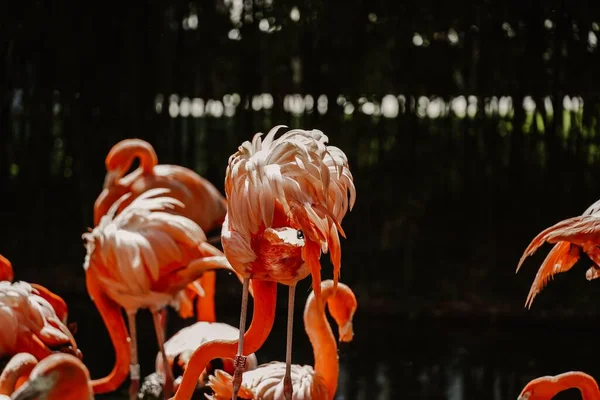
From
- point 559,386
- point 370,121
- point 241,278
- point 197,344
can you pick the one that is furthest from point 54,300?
point 370,121

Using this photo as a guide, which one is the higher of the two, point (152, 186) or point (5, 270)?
point (152, 186)

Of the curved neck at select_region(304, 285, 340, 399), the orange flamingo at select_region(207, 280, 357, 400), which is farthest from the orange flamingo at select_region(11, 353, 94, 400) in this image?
the curved neck at select_region(304, 285, 340, 399)

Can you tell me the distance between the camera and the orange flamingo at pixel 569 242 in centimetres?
273

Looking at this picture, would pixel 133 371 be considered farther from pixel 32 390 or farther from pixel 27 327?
pixel 32 390

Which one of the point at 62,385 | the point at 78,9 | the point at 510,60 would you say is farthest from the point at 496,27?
the point at 62,385

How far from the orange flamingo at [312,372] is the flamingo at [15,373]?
1.75 ft

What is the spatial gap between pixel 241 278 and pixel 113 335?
0.85m

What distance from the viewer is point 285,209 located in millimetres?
2633

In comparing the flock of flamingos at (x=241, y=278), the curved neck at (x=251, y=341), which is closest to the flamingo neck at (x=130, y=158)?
the flock of flamingos at (x=241, y=278)

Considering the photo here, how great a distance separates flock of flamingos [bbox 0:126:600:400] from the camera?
2.56 meters

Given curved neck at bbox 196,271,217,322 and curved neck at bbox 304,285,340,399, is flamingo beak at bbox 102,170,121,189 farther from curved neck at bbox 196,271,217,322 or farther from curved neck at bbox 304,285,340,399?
curved neck at bbox 304,285,340,399

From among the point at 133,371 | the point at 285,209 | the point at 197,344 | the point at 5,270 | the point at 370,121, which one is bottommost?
the point at 133,371

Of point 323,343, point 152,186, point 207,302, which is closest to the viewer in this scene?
point 323,343

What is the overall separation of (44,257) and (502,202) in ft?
9.38
